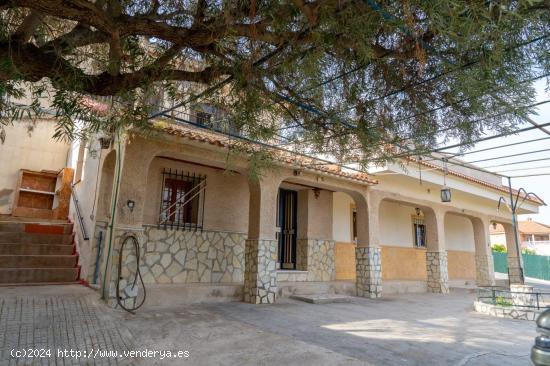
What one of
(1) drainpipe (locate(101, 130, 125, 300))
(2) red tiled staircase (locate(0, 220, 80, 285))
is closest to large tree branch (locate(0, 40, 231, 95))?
(1) drainpipe (locate(101, 130, 125, 300))

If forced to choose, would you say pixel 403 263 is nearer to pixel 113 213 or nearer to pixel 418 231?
pixel 418 231

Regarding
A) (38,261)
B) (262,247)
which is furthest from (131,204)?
(262,247)

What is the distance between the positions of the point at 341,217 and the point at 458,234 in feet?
29.8

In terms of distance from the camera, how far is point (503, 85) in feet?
A: 11.1

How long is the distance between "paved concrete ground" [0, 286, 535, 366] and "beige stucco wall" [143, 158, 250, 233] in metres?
2.52

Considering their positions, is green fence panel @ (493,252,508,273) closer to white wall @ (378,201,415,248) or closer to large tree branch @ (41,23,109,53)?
white wall @ (378,201,415,248)

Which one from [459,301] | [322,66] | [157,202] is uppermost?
[322,66]

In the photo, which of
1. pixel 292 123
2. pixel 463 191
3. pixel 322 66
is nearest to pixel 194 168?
pixel 292 123

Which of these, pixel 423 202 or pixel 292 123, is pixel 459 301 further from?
pixel 292 123

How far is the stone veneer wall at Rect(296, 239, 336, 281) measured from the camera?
1196cm

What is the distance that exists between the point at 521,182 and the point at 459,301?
4268mm

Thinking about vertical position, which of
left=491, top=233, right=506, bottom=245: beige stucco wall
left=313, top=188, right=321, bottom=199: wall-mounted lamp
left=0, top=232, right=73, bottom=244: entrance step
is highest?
left=491, top=233, right=506, bottom=245: beige stucco wall

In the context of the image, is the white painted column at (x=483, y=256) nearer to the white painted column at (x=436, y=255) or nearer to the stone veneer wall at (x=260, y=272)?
the white painted column at (x=436, y=255)

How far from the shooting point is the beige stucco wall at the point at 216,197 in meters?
9.23
